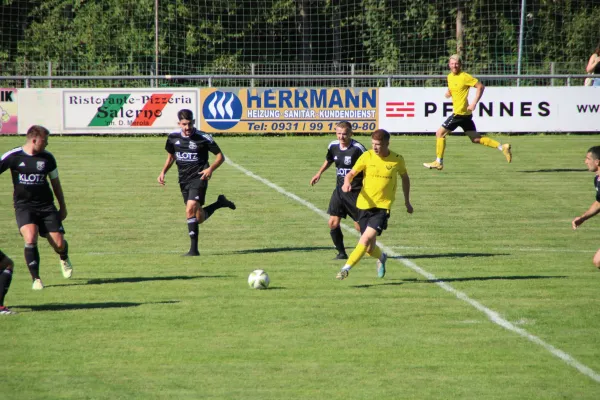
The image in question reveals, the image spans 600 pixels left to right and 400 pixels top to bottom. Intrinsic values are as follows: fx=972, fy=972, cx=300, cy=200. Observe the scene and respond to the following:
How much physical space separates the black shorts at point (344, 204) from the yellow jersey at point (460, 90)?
28.4 feet

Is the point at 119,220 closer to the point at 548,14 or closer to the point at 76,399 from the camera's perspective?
the point at 76,399

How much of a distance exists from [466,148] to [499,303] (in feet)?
59.4

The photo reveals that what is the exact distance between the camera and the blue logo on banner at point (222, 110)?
29828mm

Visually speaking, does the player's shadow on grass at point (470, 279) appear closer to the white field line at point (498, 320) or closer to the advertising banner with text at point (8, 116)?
the white field line at point (498, 320)

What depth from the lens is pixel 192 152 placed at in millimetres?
13664

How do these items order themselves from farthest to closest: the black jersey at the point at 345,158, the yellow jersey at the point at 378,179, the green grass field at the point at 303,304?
the black jersey at the point at 345,158
the yellow jersey at the point at 378,179
the green grass field at the point at 303,304

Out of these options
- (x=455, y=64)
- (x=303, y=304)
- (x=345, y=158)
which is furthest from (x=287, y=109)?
(x=303, y=304)

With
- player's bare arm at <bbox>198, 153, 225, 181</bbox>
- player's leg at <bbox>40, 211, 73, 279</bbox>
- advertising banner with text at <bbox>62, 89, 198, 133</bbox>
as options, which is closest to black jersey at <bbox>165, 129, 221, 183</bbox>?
player's bare arm at <bbox>198, 153, 225, 181</bbox>

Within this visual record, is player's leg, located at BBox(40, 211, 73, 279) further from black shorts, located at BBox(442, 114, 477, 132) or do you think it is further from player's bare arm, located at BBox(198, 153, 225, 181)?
black shorts, located at BBox(442, 114, 477, 132)

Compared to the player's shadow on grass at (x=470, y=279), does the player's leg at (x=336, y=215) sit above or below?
above

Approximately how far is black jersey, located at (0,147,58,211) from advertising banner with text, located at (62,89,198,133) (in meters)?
19.0

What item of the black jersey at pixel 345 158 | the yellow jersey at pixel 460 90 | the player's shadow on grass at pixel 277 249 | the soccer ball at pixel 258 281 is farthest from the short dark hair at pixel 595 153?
the yellow jersey at pixel 460 90

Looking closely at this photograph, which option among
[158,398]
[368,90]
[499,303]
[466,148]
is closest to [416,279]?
[499,303]

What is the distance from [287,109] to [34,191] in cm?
2016
